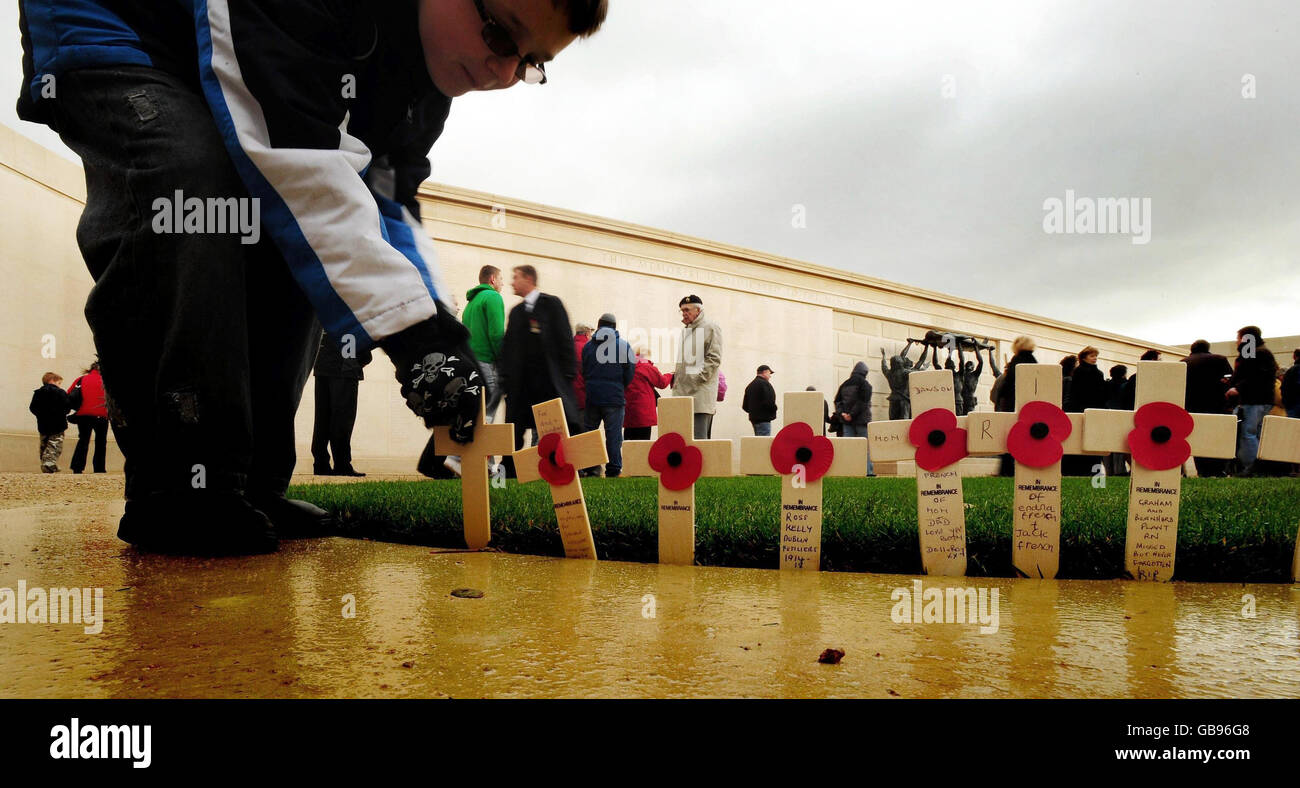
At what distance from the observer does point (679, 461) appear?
1997 millimetres

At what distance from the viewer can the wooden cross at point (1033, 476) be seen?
1.83 metres

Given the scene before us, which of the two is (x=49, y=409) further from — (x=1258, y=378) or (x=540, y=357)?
(x=1258, y=378)

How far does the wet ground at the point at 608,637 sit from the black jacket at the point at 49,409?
8.13 meters

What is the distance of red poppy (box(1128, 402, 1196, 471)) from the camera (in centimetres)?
181

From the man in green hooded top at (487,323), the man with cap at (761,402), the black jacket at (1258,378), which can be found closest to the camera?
the man in green hooded top at (487,323)

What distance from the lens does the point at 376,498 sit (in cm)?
304

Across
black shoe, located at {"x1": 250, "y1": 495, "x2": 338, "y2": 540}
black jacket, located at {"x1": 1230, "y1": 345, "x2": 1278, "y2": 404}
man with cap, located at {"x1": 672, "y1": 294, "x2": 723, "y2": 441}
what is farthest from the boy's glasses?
black jacket, located at {"x1": 1230, "y1": 345, "x2": 1278, "y2": 404}

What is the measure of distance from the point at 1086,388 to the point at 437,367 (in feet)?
30.7

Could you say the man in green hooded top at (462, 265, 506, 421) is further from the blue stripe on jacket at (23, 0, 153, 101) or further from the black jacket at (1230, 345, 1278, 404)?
the black jacket at (1230, 345, 1278, 404)

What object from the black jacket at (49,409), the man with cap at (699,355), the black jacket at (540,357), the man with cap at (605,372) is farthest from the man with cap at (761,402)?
the black jacket at (49,409)

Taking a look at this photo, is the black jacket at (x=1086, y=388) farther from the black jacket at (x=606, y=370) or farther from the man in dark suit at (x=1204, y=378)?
the black jacket at (x=606, y=370)

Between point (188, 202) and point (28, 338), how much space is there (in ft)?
31.5
